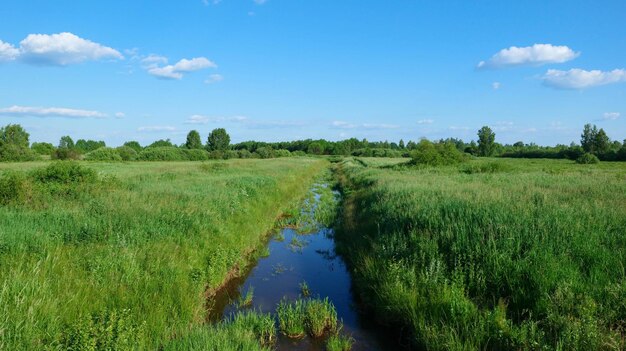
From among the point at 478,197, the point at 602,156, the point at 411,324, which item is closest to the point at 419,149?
the point at 478,197

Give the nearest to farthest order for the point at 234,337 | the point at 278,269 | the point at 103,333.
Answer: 1. the point at 103,333
2. the point at 234,337
3. the point at 278,269

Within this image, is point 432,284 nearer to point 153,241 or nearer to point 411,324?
point 411,324

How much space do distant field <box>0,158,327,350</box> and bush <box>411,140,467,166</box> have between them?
33.4 meters

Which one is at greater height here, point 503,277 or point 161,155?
point 161,155

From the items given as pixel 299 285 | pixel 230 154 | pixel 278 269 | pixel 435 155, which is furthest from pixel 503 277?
pixel 230 154

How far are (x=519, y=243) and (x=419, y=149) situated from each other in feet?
129

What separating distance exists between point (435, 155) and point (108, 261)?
41.9 metres

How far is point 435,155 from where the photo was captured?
145 feet

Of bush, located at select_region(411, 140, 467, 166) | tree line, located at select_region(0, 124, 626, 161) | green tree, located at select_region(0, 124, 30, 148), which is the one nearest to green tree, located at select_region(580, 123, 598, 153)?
tree line, located at select_region(0, 124, 626, 161)

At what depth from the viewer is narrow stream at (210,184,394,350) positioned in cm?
717

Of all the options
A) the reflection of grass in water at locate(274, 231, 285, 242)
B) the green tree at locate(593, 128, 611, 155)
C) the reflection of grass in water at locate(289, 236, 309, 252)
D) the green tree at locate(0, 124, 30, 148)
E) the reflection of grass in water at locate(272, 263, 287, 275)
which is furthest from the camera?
the green tree at locate(593, 128, 611, 155)

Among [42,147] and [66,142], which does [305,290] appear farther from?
[66,142]

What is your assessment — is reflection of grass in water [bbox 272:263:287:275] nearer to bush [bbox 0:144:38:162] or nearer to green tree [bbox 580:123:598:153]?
bush [bbox 0:144:38:162]

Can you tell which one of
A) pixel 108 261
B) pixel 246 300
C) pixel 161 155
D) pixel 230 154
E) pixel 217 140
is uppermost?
pixel 217 140
